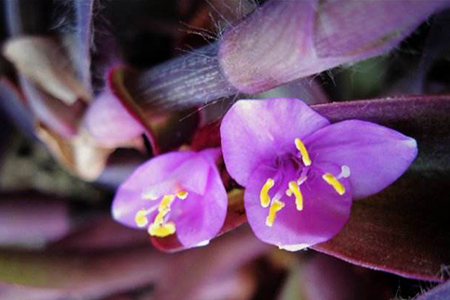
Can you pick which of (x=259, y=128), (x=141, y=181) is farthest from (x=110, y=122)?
(x=259, y=128)

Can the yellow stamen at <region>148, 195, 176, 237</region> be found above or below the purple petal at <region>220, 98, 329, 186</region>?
below

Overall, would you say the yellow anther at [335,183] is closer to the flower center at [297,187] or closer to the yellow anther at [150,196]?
the flower center at [297,187]

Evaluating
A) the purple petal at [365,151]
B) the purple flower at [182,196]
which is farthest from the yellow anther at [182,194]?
the purple petal at [365,151]

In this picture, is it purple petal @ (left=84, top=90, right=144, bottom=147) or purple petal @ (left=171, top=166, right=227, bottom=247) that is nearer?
purple petal @ (left=171, top=166, right=227, bottom=247)

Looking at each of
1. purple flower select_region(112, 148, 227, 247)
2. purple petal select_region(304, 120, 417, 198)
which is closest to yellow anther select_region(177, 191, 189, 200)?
purple flower select_region(112, 148, 227, 247)

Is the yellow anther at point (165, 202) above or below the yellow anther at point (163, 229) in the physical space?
above

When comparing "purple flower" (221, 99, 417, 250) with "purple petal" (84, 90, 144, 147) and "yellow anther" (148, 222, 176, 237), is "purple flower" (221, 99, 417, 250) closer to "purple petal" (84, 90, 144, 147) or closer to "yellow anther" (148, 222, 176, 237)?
"yellow anther" (148, 222, 176, 237)

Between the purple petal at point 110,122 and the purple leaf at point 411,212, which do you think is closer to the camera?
the purple leaf at point 411,212

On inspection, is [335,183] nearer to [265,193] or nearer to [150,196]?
[265,193]
